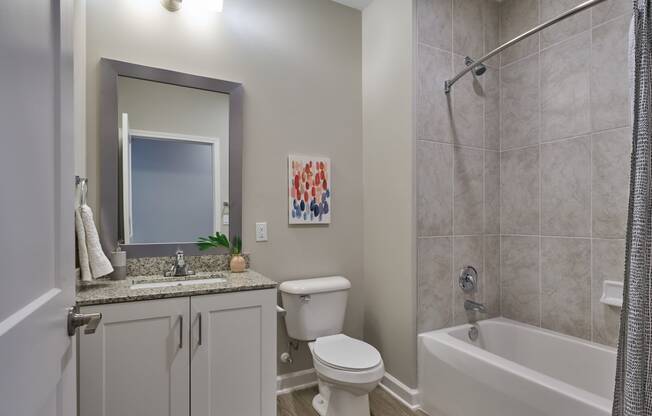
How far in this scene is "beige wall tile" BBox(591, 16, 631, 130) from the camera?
178 cm

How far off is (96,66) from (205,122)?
59 centimetres

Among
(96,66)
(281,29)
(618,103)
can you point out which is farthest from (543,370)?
(96,66)

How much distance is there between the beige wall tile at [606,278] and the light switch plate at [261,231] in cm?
191

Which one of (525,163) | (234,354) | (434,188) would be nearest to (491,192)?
(525,163)

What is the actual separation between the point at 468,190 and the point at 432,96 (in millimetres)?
662

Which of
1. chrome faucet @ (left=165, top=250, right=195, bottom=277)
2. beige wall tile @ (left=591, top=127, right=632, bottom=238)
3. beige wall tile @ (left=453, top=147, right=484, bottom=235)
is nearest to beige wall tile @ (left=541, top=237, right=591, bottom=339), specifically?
beige wall tile @ (left=591, top=127, right=632, bottom=238)

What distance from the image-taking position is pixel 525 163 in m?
2.26

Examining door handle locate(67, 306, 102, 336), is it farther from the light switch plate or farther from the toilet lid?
the light switch plate

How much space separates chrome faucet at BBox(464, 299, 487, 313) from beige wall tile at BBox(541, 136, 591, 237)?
61 centimetres

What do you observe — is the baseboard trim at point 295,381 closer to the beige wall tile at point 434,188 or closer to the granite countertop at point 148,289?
the granite countertop at point 148,289

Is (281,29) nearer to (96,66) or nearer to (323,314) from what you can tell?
(96,66)

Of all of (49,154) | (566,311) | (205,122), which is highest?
(205,122)

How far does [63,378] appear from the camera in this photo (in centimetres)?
78

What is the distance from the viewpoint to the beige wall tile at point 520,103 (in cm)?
221
